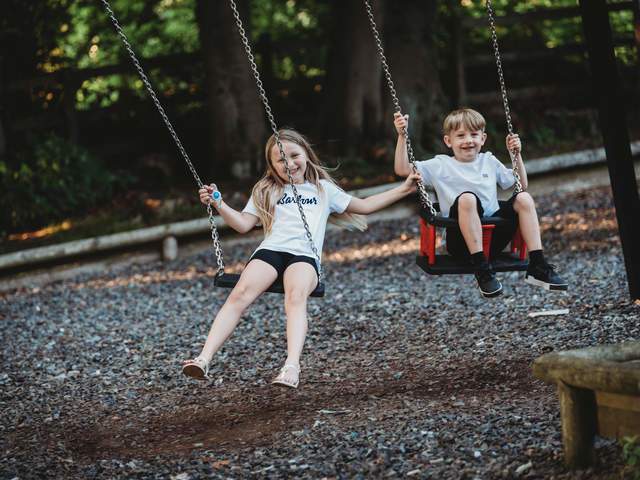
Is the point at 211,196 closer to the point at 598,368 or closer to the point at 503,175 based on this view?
the point at 503,175

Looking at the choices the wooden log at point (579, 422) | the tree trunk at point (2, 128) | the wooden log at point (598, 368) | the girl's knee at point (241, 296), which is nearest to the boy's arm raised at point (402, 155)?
the girl's knee at point (241, 296)

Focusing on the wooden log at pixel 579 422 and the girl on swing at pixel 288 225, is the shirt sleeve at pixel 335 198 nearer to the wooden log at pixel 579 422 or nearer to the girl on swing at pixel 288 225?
the girl on swing at pixel 288 225

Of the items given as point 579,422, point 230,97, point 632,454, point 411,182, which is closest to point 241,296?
point 411,182

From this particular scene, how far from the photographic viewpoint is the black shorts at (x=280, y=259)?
477cm

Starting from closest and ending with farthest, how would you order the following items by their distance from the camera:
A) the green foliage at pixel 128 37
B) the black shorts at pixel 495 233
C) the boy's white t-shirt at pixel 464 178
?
the black shorts at pixel 495 233, the boy's white t-shirt at pixel 464 178, the green foliage at pixel 128 37

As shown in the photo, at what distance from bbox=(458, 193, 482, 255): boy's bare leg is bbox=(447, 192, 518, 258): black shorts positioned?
77 millimetres

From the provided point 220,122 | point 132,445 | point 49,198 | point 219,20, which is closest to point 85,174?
point 49,198

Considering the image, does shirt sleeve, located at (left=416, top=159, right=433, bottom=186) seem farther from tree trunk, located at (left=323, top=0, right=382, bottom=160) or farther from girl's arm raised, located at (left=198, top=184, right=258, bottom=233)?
tree trunk, located at (left=323, top=0, right=382, bottom=160)

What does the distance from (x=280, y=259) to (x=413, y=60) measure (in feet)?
20.7

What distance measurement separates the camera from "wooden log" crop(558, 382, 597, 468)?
3654 mm

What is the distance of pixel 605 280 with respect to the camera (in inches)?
271

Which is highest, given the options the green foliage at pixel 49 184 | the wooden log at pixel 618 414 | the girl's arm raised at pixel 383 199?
the green foliage at pixel 49 184

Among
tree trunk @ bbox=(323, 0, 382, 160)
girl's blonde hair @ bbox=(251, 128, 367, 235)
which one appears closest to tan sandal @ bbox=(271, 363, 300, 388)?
girl's blonde hair @ bbox=(251, 128, 367, 235)

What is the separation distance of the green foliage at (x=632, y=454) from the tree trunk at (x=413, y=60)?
7207mm
